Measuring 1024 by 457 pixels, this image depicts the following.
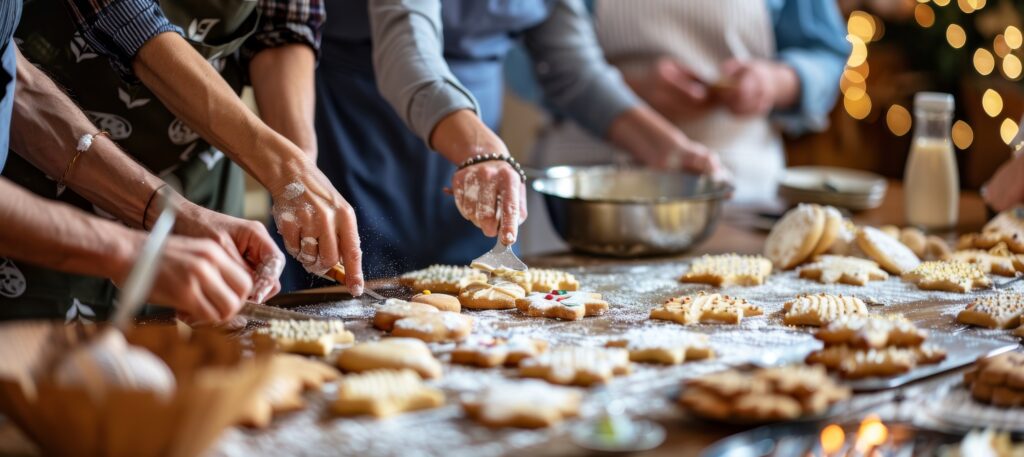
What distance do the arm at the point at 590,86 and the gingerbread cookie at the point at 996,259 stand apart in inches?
30.7

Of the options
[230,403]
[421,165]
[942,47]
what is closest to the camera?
[230,403]

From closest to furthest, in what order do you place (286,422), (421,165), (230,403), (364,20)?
(230,403) → (286,422) → (364,20) → (421,165)

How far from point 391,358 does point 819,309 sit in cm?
70

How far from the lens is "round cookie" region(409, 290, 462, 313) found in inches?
65.2

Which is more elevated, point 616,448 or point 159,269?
point 159,269

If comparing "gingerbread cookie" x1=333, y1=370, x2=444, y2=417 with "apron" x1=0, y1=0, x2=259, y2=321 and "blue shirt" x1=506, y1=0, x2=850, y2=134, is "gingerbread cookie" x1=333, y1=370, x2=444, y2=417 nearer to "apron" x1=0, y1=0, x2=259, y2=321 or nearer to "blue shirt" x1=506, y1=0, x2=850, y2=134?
"apron" x1=0, y1=0, x2=259, y2=321

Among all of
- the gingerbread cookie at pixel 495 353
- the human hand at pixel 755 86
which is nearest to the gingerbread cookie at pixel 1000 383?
the gingerbread cookie at pixel 495 353

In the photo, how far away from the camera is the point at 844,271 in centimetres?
192

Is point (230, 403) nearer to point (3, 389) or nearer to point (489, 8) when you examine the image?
point (3, 389)

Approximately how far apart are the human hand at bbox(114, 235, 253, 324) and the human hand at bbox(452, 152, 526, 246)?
66 centimetres

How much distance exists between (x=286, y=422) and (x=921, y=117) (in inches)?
75.1

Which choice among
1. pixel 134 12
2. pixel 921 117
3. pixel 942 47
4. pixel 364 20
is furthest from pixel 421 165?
pixel 942 47

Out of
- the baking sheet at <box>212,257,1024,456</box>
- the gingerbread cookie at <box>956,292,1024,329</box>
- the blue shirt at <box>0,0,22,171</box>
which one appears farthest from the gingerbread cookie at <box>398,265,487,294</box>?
the gingerbread cookie at <box>956,292,1024,329</box>

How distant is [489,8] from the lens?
232 centimetres
